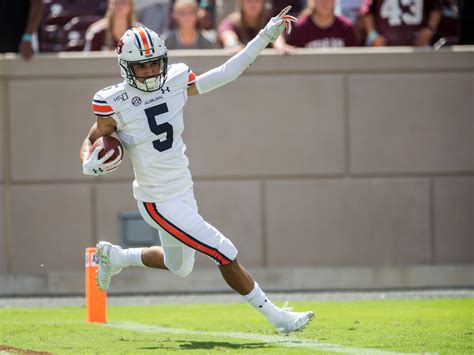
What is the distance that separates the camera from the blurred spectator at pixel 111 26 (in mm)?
11789

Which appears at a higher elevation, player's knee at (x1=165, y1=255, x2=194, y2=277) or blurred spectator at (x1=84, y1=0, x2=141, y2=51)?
blurred spectator at (x1=84, y1=0, x2=141, y2=51)

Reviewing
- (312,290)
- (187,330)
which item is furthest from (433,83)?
(187,330)

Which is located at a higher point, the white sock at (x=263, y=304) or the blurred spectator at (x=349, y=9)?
the blurred spectator at (x=349, y=9)

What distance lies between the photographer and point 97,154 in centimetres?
704

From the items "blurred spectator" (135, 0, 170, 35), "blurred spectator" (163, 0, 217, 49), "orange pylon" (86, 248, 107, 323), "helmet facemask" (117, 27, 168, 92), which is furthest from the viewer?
"blurred spectator" (135, 0, 170, 35)

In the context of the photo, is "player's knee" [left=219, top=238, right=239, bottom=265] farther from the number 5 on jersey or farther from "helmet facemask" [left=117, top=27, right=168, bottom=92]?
"helmet facemask" [left=117, top=27, right=168, bottom=92]

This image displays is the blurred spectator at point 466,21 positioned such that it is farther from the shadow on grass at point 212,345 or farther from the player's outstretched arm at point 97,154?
the shadow on grass at point 212,345

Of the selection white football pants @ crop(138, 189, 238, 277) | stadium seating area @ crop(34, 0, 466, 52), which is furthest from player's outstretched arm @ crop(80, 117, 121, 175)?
stadium seating area @ crop(34, 0, 466, 52)

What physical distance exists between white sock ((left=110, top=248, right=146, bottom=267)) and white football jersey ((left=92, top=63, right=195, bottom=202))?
55 centimetres

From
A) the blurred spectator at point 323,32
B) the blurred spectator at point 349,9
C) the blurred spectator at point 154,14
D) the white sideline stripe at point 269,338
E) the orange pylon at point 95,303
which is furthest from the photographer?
the blurred spectator at point 349,9

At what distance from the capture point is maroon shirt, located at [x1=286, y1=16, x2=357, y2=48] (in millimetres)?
12242

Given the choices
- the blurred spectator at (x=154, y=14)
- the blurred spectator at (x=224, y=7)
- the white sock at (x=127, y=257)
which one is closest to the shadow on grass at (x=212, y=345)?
the white sock at (x=127, y=257)

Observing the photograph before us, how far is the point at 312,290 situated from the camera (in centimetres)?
1192

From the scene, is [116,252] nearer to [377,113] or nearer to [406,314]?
[406,314]
